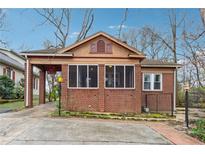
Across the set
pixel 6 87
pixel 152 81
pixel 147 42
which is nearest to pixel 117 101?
pixel 152 81

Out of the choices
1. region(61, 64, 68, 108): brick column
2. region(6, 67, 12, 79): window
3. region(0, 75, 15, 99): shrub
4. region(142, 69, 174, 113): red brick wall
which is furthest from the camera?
region(6, 67, 12, 79): window

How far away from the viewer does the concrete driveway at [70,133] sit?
702 cm

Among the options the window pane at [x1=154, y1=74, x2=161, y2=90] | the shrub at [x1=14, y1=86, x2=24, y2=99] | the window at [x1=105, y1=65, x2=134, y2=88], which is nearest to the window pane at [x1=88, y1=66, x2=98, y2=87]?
the window at [x1=105, y1=65, x2=134, y2=88]

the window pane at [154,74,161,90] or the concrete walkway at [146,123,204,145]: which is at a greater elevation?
the window pane at [154,74,161,90]

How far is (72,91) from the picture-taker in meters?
12.2

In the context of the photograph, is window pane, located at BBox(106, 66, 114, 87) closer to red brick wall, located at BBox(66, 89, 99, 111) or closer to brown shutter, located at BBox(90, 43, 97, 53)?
red brick wall, located at BBox(66, 89, 99, 111)

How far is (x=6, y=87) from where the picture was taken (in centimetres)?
1532

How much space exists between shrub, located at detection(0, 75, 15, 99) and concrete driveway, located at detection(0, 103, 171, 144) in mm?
5994

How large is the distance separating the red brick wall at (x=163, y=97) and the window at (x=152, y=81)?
7.8 inches

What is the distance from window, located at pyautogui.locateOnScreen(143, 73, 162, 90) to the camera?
14320mm

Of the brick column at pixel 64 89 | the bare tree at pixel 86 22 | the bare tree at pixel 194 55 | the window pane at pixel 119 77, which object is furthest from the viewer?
the bare tree at pixel 86 22

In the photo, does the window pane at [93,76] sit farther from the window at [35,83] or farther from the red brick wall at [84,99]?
the window at [35,83]

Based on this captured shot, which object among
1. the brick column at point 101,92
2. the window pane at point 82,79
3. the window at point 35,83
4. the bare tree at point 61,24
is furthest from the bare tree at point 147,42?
the window at point 35,83
